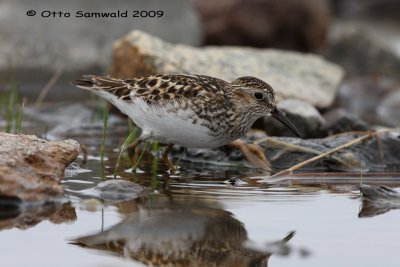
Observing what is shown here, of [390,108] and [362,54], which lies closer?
[390,108]

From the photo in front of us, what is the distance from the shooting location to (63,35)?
44.2 feet

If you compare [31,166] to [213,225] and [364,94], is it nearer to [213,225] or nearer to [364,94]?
[213,225]

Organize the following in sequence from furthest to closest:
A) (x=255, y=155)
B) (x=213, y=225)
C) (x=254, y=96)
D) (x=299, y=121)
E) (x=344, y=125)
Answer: (x=344, y=125) → (x=299, y=121) → (x=255, y=155) → (x=254, y=96) → (x=213, y=225)

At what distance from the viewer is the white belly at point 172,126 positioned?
735 centimetres

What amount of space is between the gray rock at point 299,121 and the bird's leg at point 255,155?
1077 mm

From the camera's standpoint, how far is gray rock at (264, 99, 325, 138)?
9.39 metres

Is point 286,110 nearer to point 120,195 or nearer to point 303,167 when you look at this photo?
point 303,167

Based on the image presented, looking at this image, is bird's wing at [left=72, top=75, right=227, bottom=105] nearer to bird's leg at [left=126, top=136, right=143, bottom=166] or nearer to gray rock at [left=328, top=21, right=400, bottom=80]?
bird's leg at [left=126, top=136, right=143, bottom=166]

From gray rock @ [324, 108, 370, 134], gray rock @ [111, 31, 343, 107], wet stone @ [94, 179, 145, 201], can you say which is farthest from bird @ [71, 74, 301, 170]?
gray rock @ [111, 31, 343, 107]

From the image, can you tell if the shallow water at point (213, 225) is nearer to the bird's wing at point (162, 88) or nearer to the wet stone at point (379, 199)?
the wet stone at point (379, 199)

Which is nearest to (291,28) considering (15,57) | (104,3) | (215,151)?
(104,3)

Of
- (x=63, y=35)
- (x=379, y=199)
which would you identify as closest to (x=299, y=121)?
(x=379, y=199)

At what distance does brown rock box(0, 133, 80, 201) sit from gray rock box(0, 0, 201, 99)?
249 inches

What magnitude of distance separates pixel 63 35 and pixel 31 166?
767 cm
